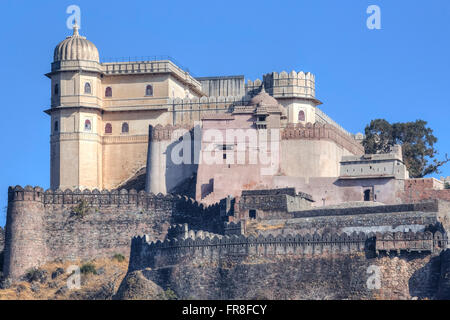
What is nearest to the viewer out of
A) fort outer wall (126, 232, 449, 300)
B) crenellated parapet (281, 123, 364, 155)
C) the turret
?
fort outer wall (126, 232, 449, 300)

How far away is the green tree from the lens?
98.8 m

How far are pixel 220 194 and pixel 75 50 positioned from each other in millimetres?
16315

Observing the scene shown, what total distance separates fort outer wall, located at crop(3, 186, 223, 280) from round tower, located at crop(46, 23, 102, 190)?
10.5 m

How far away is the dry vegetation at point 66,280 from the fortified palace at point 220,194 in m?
0.78

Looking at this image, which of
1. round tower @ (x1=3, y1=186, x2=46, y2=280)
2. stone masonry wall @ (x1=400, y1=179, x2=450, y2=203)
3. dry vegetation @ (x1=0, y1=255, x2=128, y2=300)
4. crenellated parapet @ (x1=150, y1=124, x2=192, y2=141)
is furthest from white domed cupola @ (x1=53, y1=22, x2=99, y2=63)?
stone masonry wall @ (x1=400, y1=179, x2=450, y2=203)

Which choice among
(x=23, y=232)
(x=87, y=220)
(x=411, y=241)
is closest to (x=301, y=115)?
(x=87, y=220)

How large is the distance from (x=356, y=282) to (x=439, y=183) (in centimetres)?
1803

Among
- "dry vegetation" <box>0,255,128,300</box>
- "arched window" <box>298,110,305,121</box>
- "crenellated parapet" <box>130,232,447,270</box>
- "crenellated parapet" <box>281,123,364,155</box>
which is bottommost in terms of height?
"dry vegetation" <box>0,255,128,300</box>

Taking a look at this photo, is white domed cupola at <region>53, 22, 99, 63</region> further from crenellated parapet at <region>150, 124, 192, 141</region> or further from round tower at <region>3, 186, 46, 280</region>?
round tower at <region>3, 186, 46, 280</region>

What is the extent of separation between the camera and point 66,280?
80.1m

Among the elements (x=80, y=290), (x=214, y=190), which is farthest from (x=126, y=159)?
(x=80, y=290)

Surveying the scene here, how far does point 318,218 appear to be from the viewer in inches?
3081

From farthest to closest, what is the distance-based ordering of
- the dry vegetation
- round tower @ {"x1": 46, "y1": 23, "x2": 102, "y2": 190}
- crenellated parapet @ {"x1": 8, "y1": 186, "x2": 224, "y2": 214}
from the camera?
round tower @ {"x1": 46, "y1": 23, "x2": 102, "y2": 190} → crenellated parapet @ {"x1": 8, "y1": 186, "x2": 224, "y2": 214} → the dry vegetation
